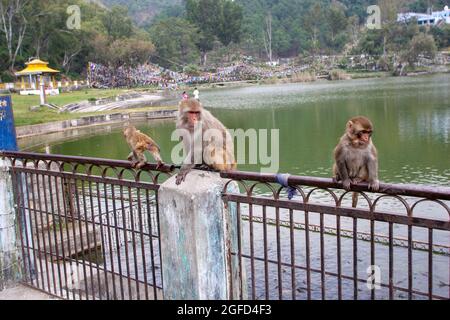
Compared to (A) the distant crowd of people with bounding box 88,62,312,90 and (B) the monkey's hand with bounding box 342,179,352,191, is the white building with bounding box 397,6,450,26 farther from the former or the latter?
(B) the monkey's hand with bounding box 342,179,352,191

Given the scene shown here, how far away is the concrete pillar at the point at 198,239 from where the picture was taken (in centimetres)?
284

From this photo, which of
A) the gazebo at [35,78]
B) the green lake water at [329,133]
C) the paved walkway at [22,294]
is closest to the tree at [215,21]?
the gazebo at [35,78]

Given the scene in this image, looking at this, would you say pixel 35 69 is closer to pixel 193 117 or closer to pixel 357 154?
pixel 193 117

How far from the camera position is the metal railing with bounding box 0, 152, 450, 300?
94.7 inches

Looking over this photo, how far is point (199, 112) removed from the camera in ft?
11.5

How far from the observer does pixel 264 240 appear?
2.80 metres

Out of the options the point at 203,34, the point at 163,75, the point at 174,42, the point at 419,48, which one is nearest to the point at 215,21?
the point at 203,34

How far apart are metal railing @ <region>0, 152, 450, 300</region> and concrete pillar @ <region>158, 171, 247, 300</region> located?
0.26 feet

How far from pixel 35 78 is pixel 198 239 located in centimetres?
4321

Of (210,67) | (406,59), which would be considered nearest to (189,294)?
(406,59)

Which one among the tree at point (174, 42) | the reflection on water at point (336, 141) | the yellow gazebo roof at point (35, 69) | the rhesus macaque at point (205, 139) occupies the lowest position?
the reflection on water at point (336, 141)

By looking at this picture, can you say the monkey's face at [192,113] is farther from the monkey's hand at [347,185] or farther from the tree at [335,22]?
the tree at [335,22]

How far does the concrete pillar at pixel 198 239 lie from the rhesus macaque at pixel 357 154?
1.99 feet
